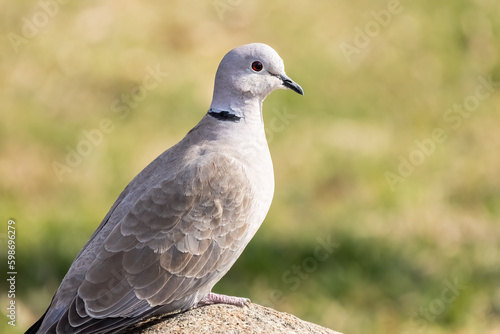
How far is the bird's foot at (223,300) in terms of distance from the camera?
523 centimetres

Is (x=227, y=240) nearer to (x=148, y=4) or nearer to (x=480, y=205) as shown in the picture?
(x=480, y=205)

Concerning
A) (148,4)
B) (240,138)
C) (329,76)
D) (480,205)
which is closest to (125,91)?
(148,4)

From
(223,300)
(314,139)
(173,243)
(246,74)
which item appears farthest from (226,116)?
(314,139)

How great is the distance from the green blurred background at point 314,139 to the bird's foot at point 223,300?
2.53m

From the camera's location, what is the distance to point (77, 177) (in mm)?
9961

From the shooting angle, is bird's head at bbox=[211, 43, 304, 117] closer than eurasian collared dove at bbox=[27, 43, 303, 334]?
No

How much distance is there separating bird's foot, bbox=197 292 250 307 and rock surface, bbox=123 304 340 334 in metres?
0.04

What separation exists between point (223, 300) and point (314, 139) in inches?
226

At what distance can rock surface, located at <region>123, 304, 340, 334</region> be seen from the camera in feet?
15.8

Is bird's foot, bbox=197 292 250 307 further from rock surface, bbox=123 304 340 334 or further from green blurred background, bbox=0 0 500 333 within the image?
green blurred background, bbox=0 0 500 333

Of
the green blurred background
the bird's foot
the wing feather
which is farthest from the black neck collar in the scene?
the green blurred background

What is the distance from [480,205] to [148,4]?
6.21 metres

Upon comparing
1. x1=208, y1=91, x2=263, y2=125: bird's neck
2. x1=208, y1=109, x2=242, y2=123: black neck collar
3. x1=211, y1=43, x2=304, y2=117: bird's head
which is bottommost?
x1=208, y1=109, x2=242, y2=123: black neck collar

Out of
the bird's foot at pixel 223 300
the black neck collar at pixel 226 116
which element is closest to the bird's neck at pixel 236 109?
the black neck collar at pixel 226 116
